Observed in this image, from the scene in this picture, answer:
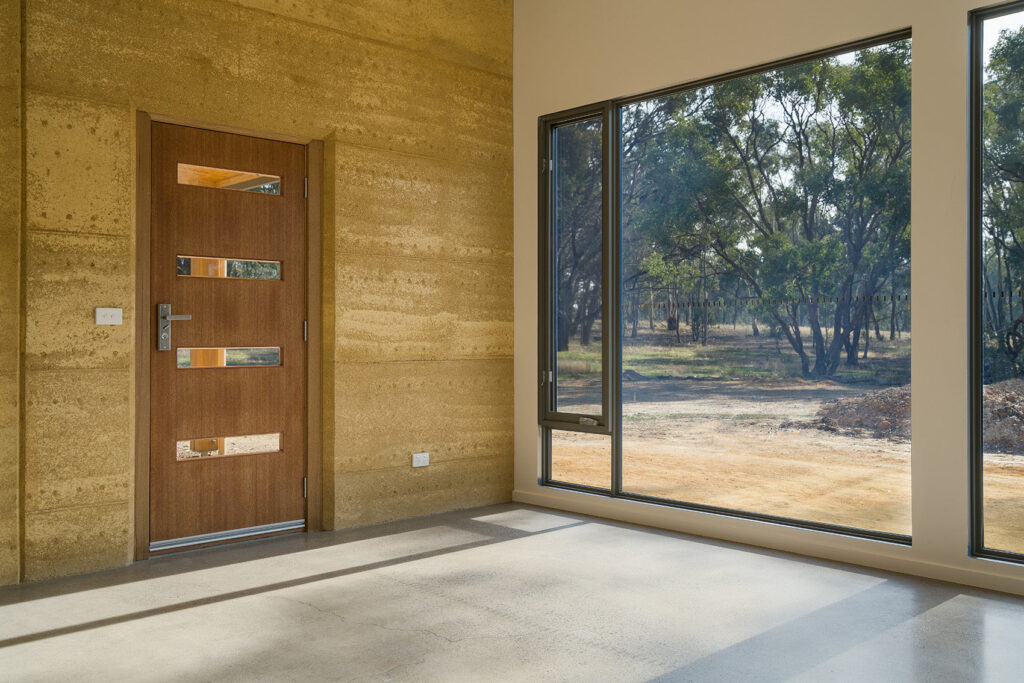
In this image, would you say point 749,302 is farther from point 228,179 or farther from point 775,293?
point 228,179

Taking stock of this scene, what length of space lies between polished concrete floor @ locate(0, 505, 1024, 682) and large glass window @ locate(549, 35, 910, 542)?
20.8 inches

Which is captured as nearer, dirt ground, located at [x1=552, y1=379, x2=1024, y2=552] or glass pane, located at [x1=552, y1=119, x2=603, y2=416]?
dirt ground, located at [x1=552, y1=379, x2=1024, y2=552]

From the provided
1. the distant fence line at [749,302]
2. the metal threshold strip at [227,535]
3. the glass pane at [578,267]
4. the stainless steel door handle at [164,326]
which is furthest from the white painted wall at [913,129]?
the stainless steel door handle at [164,326]

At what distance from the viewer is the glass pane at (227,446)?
180 inches

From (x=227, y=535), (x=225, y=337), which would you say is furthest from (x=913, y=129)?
(x=227, y=535)

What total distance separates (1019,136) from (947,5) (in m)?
0.73

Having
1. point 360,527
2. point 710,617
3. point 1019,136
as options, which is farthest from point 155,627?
point 1019,136

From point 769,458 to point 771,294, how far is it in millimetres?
953

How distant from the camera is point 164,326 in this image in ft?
14.6

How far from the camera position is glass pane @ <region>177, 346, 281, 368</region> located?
4.55 m

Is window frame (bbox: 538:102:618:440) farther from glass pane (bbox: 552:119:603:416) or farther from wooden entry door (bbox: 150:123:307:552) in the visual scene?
wooden entry door (bbox: 150:123:307:552)

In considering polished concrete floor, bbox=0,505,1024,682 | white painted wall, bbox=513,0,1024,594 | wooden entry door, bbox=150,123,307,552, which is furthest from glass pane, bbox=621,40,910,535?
wooden entry door, bbox=150,123,307,552

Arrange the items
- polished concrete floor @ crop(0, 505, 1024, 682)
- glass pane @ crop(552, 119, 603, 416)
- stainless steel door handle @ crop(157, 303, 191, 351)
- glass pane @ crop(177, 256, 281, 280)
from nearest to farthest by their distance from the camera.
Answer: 1. polished concrete floor @ crop(0, 505, 1024, 682)
2. stainless steel door handle @ crop(157, 303, 191, 351)
3. glass pane @ crop(177, 256, 281, 280)
4. glass pane @ crop(552, 119, 603, 416)

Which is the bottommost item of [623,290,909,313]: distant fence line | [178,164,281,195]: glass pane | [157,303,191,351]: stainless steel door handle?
[157,303,191,351]: stainless steel door handle
